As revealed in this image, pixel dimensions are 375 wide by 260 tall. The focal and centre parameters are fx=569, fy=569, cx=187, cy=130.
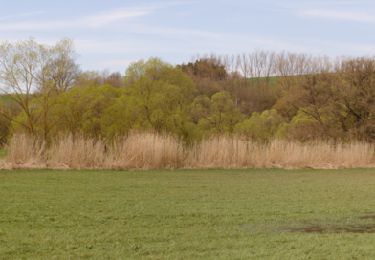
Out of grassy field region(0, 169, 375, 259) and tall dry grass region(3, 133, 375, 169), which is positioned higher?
tall dry grass region(3, 133, 375, 169)

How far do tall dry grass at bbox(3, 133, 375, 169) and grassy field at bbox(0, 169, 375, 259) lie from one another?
12.4ft

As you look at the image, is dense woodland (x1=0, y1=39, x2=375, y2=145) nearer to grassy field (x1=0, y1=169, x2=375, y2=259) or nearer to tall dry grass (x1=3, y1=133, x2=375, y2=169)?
tall dry grass (x1=3, y1=133, x2=375, y2=169)

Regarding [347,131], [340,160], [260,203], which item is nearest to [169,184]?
[260,203]

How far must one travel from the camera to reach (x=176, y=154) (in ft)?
62.3

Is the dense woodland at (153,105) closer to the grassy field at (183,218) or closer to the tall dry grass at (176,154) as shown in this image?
the tall dry grass at (176,154)

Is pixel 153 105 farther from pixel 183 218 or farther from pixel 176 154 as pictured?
pixel 183 218

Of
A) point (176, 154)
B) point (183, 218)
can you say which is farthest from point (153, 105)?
point (183, 218)

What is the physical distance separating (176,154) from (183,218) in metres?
11.0

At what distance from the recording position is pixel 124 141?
61.3 ft

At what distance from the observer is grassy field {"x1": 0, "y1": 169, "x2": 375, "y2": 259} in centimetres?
571

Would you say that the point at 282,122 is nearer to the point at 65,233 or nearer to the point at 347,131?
the point at 347,131

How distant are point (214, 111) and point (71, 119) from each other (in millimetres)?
9938

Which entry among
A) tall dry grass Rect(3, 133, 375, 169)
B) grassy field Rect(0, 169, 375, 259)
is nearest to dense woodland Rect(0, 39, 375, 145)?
tall dry grass Rect(3, 133, 375, 169)

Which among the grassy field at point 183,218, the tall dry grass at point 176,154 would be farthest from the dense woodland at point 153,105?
the grassy field at point 183,218
